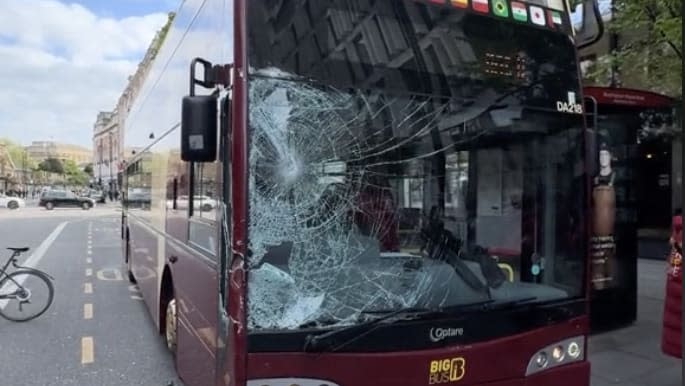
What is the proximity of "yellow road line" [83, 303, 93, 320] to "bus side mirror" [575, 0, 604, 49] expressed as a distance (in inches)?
273

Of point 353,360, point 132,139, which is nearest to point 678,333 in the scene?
point 353,360

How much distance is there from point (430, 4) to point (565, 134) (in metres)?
1.09

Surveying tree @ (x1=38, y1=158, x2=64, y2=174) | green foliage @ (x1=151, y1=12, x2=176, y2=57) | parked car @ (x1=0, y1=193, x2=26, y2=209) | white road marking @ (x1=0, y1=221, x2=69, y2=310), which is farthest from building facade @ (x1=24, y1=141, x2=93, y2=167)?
green foliage @ (x1=151, y1=12, x2=176, y2=57)

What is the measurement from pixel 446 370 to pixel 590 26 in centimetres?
254

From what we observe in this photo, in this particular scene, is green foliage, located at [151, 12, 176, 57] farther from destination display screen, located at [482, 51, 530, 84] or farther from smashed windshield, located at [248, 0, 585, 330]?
destination display screen, located at [482, 51, 530, 84]

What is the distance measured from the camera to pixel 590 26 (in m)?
3.85

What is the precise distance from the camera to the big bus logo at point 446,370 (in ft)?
8.76

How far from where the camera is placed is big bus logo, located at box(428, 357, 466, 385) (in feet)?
8.76

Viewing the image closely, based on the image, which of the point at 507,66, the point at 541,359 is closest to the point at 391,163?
the point at 507,66

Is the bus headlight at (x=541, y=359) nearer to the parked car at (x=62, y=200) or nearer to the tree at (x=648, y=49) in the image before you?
the tree at (x=648, y=49)

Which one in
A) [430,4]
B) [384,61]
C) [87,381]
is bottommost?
[87,381]

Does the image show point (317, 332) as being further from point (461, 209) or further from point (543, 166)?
point (543, 166)

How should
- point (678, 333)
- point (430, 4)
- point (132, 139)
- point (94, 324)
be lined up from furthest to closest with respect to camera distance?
1. point (132, 139)
2. point (94, 324)
3. point (678, 333)
4. point (430, 4)

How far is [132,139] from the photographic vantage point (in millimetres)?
8641
